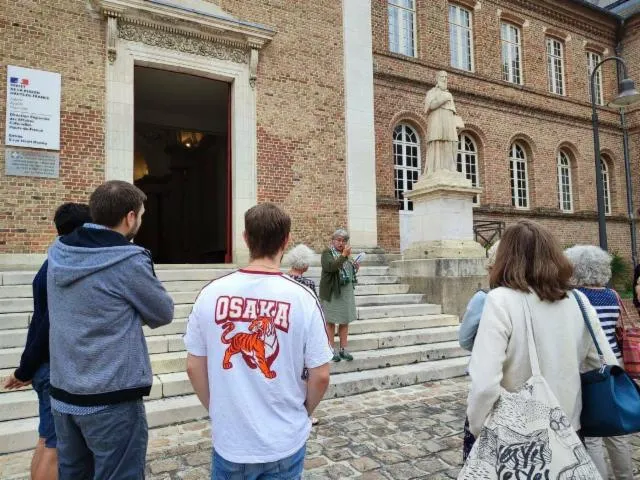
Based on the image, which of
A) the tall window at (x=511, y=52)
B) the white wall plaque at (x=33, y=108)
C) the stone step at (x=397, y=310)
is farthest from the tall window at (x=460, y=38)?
the white wall plaque at (x=33, y=108)

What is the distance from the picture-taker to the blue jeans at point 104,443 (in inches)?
77.4

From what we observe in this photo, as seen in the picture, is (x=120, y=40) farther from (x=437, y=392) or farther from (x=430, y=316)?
(x=437, y=392)

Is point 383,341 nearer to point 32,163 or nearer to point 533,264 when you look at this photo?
point 533,264

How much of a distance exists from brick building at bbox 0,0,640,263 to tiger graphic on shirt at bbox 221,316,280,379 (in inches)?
296

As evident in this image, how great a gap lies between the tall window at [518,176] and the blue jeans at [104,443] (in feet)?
52.9

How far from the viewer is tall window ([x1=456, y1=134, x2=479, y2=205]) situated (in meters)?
15.2

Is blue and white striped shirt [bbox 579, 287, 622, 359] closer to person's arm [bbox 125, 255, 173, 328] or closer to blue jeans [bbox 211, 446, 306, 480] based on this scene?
blue jeans [bbox 211, 446, 306, 480]

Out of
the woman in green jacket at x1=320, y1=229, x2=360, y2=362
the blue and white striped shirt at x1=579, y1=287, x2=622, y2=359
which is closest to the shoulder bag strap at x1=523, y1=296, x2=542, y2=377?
the blue and white striped shirt at x1=579, y1=287, x2=622, y2=359

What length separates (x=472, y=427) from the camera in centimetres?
201

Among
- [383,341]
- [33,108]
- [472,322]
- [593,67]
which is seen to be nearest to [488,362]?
[472,322]

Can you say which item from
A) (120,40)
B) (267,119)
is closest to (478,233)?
(267,119)

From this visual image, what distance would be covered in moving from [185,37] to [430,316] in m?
7.43

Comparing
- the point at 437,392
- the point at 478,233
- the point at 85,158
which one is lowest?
the point at 437,392

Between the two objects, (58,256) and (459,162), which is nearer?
(58,256)
